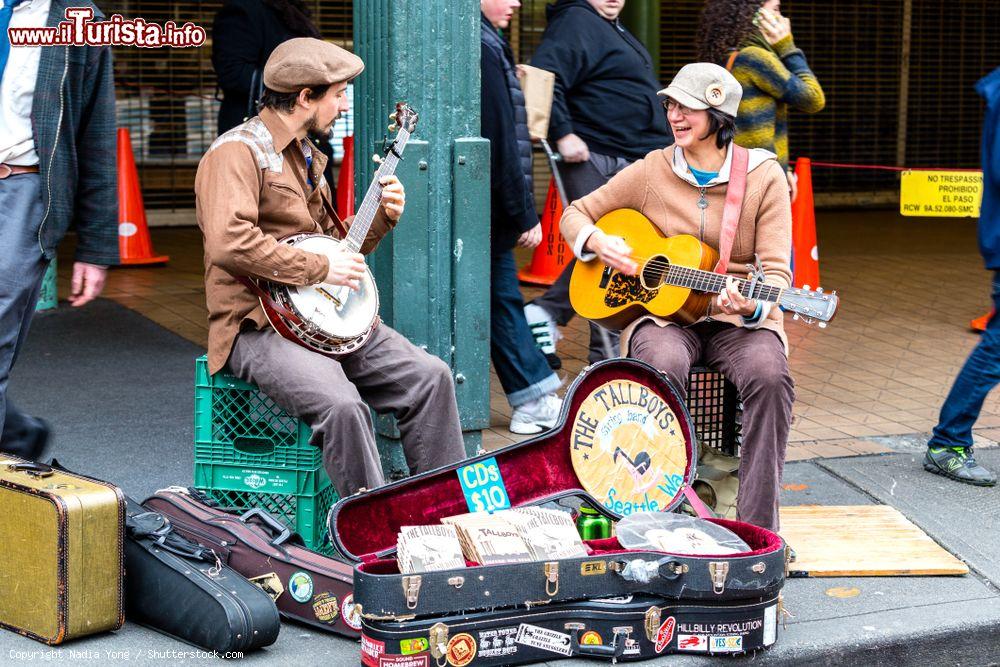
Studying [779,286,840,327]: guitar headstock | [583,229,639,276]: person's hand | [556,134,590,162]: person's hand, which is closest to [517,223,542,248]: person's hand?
[556,134,590,162]: person's hand

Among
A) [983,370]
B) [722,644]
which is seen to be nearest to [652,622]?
[722,644]

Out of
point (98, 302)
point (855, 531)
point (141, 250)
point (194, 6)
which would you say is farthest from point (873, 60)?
point (855, 531)

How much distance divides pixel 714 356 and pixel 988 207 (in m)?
1.40

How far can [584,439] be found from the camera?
410cm

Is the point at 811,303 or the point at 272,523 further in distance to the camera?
the point at 811,303

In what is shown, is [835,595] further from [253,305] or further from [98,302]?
[98,302]

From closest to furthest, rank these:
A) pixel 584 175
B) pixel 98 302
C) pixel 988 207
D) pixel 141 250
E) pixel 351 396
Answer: pixel 351 396 → pixel 988 207 → pixel 584 175 → pixel 98 302 → pixel 141 250

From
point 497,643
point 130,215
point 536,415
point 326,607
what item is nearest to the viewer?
point 497,643

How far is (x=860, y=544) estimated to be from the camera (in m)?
4.37

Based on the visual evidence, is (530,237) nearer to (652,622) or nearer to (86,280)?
(86,280)

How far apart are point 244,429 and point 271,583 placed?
0.55 metres

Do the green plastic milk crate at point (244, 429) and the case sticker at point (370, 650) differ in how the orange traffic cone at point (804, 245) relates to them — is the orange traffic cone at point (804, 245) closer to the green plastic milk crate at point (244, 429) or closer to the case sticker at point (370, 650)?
the green plastic milk crate at point (244, 429)

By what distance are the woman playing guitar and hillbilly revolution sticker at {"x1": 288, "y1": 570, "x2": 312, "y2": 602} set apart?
4.20 ft

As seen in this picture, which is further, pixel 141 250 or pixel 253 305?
pixel 141 250
